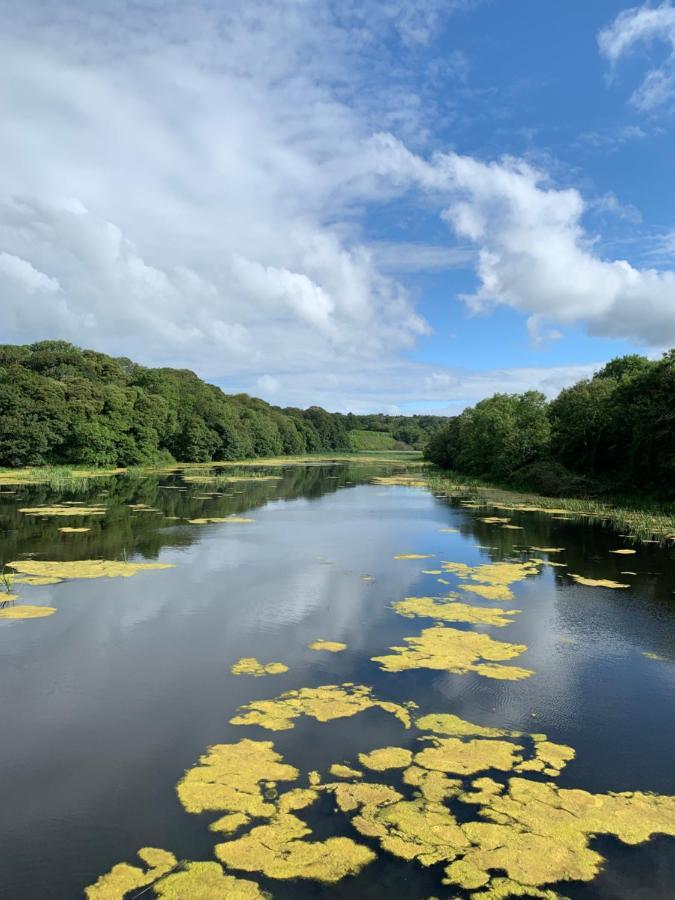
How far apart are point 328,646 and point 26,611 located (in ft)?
19.7

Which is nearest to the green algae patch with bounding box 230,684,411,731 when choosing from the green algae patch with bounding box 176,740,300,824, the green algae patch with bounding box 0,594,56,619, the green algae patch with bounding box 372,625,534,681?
the green algae patch with bounding box 176,740,300,824

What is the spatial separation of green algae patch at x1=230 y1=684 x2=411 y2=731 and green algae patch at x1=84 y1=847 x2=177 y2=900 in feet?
7.22

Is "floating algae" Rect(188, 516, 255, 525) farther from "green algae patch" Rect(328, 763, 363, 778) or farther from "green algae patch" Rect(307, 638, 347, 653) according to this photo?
"green algae patch" Rect(328, 763, 363, 778)

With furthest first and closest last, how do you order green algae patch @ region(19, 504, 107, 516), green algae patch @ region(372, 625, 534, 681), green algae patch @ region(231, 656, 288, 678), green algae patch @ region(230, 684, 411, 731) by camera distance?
green algae patch @ region(19, 504, 107, 516)
green algae patch @ region(372, 625, 534, 681)
green algae patch @ region(231, 656, 288, 678)
green algae patch @ region(230, 684, 411, 731)

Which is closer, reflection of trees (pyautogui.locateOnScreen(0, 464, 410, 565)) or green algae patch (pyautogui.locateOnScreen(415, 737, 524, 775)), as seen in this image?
green algae patch (pyautogui.locateOnScreen(415, 737, 524, 775))

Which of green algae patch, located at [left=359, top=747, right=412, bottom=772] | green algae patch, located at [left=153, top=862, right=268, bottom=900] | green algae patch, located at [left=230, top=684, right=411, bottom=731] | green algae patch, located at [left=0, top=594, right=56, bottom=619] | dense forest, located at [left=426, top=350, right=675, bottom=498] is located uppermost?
dense forest, located at [left=426, top=350, right=675, bottom=498]

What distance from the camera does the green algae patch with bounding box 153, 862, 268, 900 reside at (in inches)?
173

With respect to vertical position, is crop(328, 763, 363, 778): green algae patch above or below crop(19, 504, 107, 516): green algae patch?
below

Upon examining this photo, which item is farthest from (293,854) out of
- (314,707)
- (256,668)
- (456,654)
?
(456,654)

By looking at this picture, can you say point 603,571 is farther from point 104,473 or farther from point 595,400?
point 104,473

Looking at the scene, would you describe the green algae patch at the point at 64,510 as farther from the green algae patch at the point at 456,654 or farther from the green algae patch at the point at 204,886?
the green algae patch at the point at 204,886

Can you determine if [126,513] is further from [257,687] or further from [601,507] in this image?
[601,507]

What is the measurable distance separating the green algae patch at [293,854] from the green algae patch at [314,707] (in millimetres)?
1863

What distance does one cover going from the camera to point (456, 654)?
948 cm
